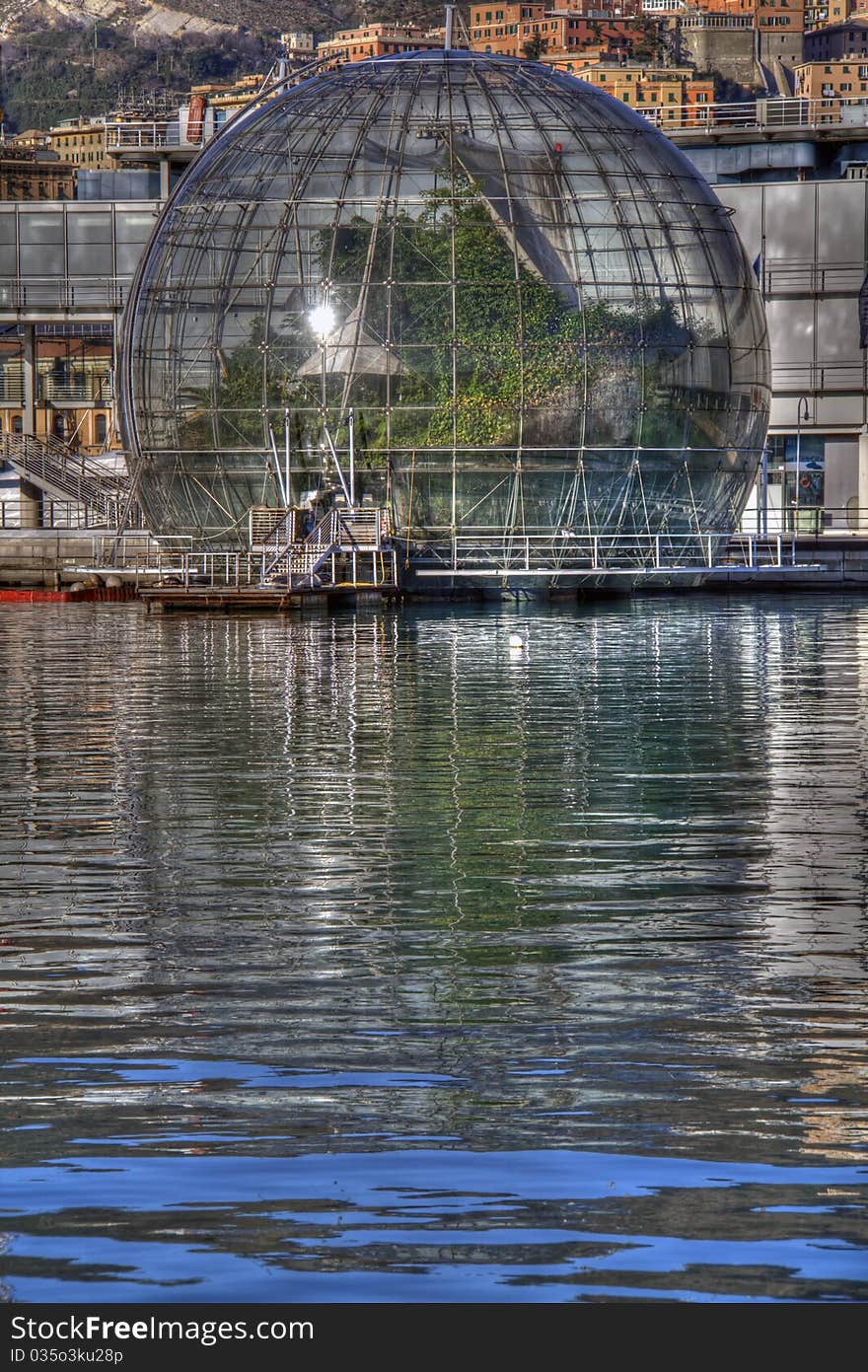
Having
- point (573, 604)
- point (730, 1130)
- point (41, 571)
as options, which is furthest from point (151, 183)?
point (730, 1130)

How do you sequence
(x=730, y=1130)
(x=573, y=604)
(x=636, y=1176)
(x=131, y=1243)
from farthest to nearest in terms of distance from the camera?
1. (x=573, y=604)
2. (x=730, y=1130)
3. (x=636, y=1176)
4. (x=131, y=1243)

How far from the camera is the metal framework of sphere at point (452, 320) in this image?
59.0 metres

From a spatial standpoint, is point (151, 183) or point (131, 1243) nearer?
point (131, 1243)

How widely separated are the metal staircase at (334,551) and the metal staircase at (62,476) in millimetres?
15043

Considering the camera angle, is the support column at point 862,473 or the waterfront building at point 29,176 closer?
the support column at point 862,473

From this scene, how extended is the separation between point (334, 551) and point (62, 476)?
22.0 metres

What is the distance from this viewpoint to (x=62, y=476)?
75.3 meters

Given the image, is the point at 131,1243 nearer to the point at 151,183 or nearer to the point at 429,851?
the point at 429,851

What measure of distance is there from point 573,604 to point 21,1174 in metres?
46.5

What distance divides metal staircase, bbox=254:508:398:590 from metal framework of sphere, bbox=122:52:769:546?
1814 mm

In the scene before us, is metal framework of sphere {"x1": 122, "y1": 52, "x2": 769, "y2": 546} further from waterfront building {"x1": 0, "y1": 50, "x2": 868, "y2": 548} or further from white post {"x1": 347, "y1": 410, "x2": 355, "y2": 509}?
waterfront building {"x1": 0, "y1": 50, "x2": 868, "y2": 548}

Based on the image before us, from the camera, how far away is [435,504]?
59125 mm

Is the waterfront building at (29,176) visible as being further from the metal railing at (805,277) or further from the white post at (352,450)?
the white post at (352,450)

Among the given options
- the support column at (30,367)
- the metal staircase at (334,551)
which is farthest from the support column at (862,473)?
the support column at (30,367)
